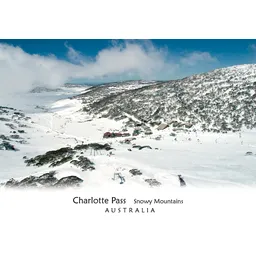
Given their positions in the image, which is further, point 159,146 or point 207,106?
point 207,106

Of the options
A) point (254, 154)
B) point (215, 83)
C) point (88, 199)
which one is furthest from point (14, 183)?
point (215, 83)

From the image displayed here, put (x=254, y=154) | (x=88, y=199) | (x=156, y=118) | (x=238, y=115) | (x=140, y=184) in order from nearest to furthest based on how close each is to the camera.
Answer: (x=88, y=199), (x=140, y=184), (x=254, y=154), (x=238, y=115), (x=156, y=118)

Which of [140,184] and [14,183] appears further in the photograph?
[14,183]

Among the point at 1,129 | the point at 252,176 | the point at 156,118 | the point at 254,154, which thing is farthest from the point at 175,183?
the point at 1,129

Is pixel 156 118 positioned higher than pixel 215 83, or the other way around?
pixel 215 83

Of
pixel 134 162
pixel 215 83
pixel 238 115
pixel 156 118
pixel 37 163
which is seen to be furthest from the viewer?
pixel 215 83

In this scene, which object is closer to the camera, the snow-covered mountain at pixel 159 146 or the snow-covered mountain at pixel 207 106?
the snow-covered mountain at pixel 159 146

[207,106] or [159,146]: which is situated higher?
[207,106]

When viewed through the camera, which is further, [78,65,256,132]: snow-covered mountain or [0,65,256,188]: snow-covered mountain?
[78,65,256,132]: snow-covered mountain

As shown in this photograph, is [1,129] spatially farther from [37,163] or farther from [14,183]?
[14,183]

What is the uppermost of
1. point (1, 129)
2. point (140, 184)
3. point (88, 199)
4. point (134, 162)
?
point (1, 129)
